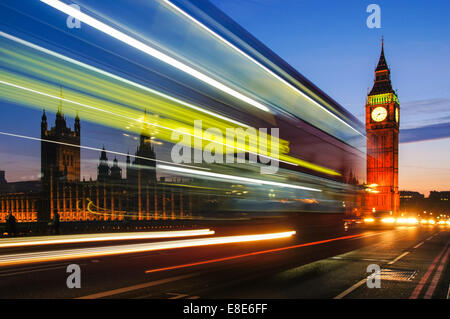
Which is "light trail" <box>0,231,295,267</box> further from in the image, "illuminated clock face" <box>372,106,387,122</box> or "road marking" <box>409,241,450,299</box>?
"illuminated clock face" <box>372,106,387,122</box>

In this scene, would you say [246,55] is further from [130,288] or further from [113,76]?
[130,288]

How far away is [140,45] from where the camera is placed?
7773 millimetres

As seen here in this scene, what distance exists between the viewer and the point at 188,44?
333 inches

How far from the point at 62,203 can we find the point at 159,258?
70.7 meters

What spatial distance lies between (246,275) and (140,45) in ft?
17.5

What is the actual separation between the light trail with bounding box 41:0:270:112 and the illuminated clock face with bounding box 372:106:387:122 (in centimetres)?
8909

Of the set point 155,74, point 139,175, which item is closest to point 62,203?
point 139,175

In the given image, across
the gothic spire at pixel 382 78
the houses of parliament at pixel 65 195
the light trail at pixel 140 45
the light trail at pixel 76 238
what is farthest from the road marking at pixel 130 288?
the gothic spire at pixel 382 78

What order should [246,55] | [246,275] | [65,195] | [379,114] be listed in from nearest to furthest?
[246,275], [246,55], [65,195], [379,114]

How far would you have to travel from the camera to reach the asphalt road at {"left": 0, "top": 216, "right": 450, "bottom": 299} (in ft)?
23.9

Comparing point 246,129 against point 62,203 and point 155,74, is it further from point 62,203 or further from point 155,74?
point 62,203

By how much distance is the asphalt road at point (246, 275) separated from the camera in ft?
23.9

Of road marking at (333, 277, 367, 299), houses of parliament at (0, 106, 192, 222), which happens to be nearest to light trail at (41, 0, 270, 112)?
→ road marking at (333, 277, 367, 299)

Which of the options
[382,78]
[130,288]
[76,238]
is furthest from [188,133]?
[382,78]
